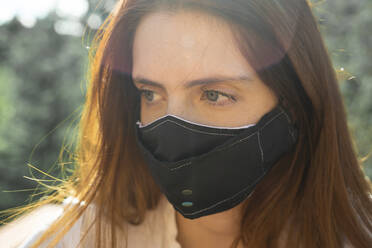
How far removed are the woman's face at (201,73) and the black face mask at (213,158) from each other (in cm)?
5

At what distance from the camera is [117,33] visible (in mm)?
1907

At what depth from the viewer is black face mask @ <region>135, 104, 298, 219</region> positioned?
1.60 meters

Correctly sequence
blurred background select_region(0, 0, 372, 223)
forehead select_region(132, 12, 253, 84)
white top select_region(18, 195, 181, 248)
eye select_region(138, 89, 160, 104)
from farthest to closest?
blurred background select_region(0, 0, 372, 223), white top select_region(18, 195, 181, 248), eye select_region(138, 89, 160, 104), forehead select_region(132, 12, 253, 84)

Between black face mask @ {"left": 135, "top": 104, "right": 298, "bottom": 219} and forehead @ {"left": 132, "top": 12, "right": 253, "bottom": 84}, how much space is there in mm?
200

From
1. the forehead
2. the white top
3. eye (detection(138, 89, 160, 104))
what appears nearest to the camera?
the forehead

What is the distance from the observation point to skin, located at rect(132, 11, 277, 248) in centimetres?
155

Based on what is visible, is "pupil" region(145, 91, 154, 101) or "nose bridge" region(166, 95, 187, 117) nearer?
"nose bridge" region(166, 95, 187, 117)

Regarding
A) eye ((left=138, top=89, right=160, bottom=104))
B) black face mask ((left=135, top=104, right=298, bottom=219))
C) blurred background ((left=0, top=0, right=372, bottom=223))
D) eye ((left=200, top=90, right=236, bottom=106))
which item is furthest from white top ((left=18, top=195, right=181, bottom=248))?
blurred background ((left=0, top=0, right=372, bottom=223))

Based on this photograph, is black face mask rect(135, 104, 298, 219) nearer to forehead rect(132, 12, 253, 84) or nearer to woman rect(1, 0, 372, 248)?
woman rect(1, 0, 372, 248)

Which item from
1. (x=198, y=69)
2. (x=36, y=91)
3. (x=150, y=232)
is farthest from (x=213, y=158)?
(x=36, y=91)

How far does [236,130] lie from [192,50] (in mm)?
370

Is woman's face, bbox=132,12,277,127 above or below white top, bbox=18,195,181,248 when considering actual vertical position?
above

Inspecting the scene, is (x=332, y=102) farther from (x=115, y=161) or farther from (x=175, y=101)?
(x=115, y=161)

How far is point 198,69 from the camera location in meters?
1.54
